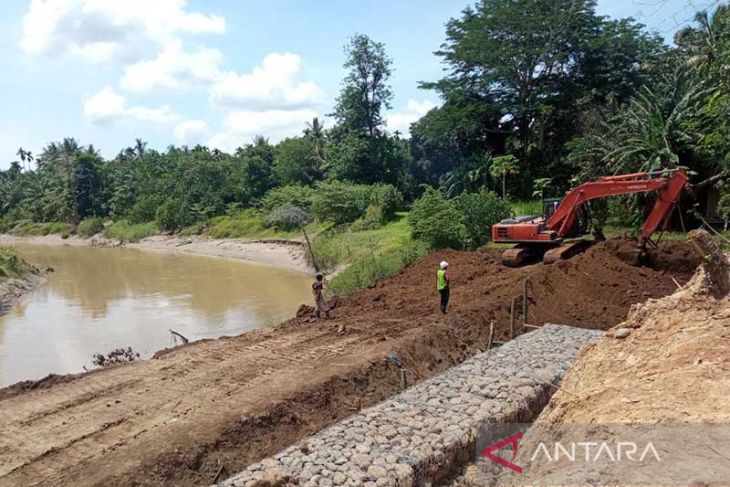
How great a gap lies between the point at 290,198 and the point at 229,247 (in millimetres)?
6434

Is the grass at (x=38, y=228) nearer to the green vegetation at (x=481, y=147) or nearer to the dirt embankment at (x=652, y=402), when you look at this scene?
the green vegetation at (x=481, y=147)

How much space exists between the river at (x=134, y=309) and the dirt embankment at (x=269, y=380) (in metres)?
5.30

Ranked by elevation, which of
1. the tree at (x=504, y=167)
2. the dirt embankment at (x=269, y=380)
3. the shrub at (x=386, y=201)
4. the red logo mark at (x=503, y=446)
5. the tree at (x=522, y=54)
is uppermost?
the tree at (x=522, y=54)

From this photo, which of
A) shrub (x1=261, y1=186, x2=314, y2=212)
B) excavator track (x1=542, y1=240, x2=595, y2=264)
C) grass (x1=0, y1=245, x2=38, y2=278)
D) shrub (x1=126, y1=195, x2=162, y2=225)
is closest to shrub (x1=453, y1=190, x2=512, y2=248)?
excavator track (x1=542, y1=240, x2=595, y2=264)

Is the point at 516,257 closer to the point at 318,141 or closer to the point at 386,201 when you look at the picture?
the point at 386,201

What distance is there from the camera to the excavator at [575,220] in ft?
46.4

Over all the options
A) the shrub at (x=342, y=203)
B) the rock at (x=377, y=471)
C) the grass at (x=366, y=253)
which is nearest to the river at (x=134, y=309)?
the grass at (x=366, y=253)

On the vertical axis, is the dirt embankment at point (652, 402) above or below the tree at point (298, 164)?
below

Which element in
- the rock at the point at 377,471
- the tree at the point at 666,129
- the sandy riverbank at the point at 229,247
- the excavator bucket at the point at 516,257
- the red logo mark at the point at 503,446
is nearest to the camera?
the rock at the point at 377,471

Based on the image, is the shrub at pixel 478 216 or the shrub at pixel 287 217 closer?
the shrub at pixel 478 216

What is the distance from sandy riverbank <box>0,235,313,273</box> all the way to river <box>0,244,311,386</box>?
1.34 m

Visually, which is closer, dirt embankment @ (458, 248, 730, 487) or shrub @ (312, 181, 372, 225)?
dirt embankment @ (458, 248, 730, 487)

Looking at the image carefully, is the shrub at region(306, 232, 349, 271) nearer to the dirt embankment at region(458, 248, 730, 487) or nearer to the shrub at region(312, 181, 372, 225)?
the shrub at region(312, 181, 372, 225)

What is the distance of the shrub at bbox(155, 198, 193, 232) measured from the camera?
181 feet
